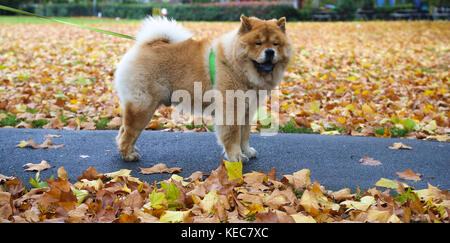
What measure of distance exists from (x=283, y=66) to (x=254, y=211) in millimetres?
1626

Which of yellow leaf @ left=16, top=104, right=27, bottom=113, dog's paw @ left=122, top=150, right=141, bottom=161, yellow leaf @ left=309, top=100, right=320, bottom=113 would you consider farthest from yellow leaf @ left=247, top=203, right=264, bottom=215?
yellow leaf @ left=16, top=104, right=27, bottom=113

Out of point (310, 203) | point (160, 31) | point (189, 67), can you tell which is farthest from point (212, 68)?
point (310, 203)

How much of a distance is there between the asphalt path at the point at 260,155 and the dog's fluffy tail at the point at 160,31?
45.5 inches

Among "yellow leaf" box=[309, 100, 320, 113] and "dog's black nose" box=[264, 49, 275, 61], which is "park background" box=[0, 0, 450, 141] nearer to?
"yellow leaf" box=[309, 100, 320, 113]

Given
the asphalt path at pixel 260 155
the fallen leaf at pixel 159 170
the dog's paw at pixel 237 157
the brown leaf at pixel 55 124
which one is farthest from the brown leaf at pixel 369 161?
the brown leaf at pixel 55 124

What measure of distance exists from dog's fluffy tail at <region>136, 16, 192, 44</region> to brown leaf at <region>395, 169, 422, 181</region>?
232cm

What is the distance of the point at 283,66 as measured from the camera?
3.71 meters

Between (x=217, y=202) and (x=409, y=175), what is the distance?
1.82m

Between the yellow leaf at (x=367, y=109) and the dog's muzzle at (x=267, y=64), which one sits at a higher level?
the dog's muzzle at (x=267, y=64)

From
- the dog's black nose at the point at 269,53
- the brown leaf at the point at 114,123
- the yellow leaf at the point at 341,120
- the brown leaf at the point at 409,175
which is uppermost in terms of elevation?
the dog's black nose at the point at 269,53

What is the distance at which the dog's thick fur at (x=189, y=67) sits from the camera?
3.56 m

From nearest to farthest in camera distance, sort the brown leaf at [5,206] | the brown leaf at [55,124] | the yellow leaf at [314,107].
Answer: the brown leaf at [5,206] < the brown leaf at [55,124] < the yellow leaf at [314,107]

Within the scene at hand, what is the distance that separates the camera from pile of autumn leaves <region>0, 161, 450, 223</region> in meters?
2.46

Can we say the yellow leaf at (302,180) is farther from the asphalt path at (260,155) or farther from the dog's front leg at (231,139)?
the dog's front leg at (231,139)
